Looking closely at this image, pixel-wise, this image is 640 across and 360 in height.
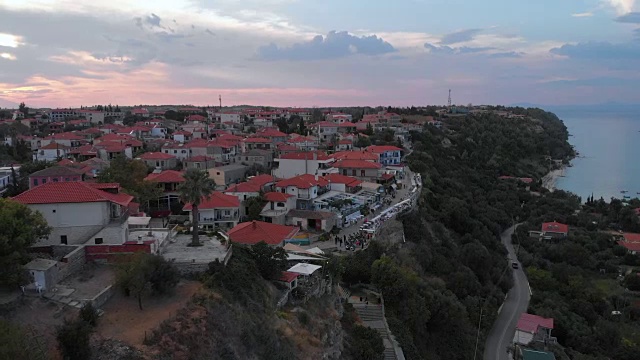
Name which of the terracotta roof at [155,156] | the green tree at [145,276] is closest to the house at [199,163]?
the terracotta roof at [155,156]

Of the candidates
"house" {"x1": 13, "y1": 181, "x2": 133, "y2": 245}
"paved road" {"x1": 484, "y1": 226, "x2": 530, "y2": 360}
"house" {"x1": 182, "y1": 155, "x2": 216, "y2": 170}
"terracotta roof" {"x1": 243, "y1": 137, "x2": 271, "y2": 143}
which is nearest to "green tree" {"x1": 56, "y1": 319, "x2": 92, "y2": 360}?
"house" {"x1": 13, "y1": 181, "x2": 133, "y2": 245}

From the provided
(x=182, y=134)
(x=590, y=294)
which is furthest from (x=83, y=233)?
(x=182, y=134)

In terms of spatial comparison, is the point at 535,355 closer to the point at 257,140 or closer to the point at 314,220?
the point at 314,220

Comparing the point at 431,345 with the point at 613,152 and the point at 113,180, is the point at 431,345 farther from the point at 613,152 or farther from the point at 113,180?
the point at 613,152

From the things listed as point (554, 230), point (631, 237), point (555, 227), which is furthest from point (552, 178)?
point (554, 230)

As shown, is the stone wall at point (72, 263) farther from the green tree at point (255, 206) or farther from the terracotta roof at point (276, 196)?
the terracotta roof at point (276, 196)

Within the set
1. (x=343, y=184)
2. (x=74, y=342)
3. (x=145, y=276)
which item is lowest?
(x=343, y=184)
